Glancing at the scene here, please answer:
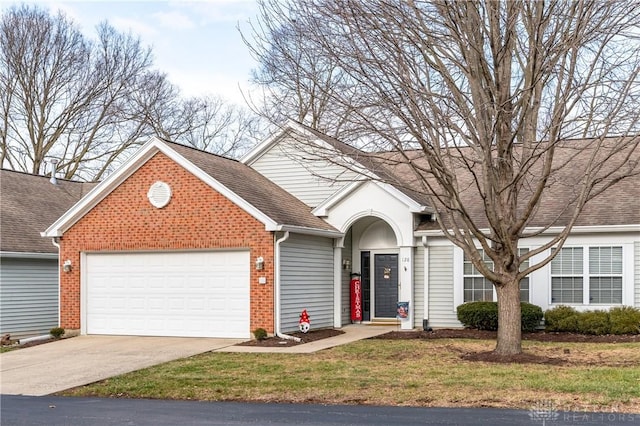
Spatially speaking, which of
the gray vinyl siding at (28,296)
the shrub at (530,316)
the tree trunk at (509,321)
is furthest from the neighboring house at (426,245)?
the gray vinyl siding at (28,296)

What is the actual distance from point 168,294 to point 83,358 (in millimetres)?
4062

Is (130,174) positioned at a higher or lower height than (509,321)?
higher

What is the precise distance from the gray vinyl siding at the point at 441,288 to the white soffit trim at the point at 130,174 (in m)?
5.14

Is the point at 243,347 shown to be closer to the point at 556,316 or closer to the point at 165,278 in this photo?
the point at 165,278

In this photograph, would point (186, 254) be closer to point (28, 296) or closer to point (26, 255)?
point (26, 255)

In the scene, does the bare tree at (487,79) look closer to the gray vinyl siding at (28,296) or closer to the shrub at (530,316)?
the shrub at (530,316)

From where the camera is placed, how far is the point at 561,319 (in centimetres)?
1925

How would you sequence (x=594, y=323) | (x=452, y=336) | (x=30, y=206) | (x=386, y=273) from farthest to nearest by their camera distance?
(x=30, y=206) < (x=386, y=273) < (x=452, y=336) < (x=594, y=323)

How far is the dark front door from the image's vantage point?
73.7ft

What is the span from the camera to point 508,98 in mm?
14477

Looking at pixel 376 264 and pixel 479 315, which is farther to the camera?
pixel 376 264

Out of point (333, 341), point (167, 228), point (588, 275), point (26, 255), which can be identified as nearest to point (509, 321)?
point (333, 341)

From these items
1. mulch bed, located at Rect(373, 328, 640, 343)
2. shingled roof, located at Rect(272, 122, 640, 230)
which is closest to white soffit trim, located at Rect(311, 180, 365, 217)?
shingled roof, located at Rect(272, 122, 640, 230)

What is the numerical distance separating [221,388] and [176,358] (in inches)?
150
